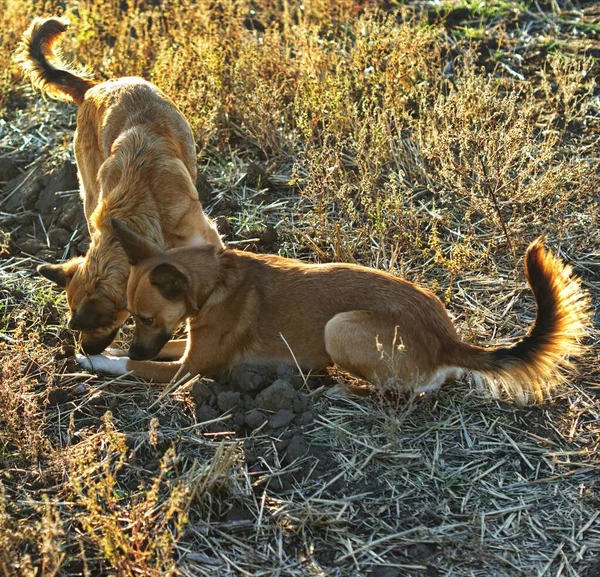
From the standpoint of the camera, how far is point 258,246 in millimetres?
6828

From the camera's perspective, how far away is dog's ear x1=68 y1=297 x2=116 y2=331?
17.3ft

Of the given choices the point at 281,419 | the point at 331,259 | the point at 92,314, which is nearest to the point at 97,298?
the point at 92,314

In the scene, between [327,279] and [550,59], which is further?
[550,59]

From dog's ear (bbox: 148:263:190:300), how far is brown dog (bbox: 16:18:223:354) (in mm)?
380

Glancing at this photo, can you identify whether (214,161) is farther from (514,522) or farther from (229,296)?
(514,522)

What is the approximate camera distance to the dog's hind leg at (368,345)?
4.93 m

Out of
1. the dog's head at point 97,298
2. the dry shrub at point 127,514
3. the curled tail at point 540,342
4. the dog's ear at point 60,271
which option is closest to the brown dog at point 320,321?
the curled tail at point 540,342

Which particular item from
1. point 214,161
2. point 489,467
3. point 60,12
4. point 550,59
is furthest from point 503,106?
point 60,12

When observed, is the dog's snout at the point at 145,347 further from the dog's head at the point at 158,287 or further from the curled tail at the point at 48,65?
the curled tail at the point at 48,65

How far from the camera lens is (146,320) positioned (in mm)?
5203

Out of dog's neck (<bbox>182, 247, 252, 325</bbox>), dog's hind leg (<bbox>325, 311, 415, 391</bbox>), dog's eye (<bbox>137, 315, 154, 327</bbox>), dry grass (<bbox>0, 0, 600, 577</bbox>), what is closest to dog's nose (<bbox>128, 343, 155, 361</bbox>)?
dog's eye (<bbox>137, 315, 154, 327</bbox>)

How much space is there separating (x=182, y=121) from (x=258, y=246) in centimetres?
120

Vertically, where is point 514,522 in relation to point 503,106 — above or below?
below

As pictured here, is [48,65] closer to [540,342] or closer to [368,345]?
[368,345]
